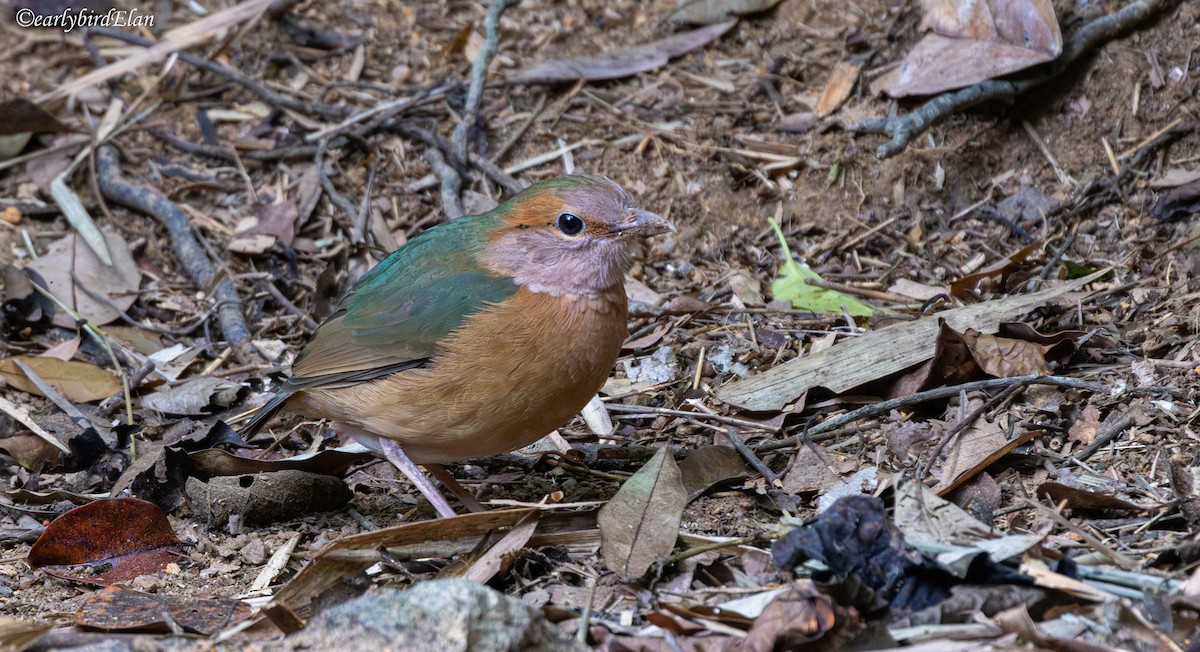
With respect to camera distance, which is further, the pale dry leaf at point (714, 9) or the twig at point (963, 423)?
the pale dry leaf at point (714, 9)

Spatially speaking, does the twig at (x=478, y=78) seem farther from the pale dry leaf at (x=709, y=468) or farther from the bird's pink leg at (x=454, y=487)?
the pale dry leaf at (x=709, y=468)

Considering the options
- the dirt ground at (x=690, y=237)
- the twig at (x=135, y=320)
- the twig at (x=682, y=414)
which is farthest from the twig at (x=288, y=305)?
the twig at (x=682, y=414)

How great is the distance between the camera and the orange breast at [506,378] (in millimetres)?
4520

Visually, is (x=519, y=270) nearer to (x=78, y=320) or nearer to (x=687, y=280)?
(x=687, y=280)

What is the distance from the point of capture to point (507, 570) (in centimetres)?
410

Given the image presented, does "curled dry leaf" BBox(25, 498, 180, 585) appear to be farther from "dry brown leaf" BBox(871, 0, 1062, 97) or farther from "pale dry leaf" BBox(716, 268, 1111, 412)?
"dry brown leaf" BBox(871, 0, 1062, 97)

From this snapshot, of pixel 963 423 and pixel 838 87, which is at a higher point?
pixel 838 87

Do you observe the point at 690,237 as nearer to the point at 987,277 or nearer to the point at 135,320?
the point at 987,277

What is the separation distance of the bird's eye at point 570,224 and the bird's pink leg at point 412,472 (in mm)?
1174

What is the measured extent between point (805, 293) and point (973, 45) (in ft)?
5.75

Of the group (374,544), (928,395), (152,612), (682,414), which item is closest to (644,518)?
(374,544)

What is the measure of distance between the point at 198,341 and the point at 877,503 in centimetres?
434

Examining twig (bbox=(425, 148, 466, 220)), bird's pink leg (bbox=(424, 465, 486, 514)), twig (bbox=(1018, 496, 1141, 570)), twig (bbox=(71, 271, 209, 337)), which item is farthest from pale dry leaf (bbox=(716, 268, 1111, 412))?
twig (bbox=(71, 271, 209, 337))

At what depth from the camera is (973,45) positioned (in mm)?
6383
